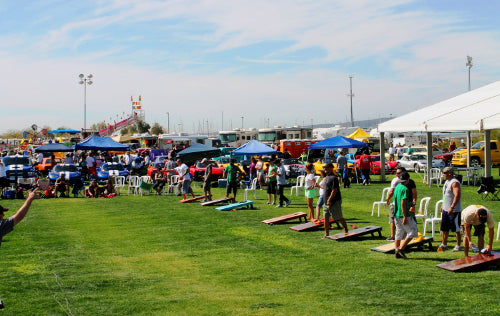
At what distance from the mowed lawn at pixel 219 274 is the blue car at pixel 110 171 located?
14.2 meters

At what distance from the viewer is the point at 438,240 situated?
1233 cm

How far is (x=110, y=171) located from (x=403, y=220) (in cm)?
2264

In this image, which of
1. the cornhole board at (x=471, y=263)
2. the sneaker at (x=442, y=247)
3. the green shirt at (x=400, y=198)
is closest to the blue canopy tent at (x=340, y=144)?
the sneaker at (x=442, y=247)

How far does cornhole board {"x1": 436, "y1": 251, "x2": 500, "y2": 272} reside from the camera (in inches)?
367

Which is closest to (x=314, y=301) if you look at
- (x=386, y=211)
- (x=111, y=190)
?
(x=386, y=211)

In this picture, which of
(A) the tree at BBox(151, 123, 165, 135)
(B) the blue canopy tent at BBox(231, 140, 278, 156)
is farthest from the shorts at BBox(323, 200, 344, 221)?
(A) the tree at BBox(151, 123, 165, 135)

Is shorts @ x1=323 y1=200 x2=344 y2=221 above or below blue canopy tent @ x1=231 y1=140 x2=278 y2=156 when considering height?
below

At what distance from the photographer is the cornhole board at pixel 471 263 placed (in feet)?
30.6

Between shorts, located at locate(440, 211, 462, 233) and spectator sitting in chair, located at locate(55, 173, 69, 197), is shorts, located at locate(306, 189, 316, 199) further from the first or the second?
spectator sitting in chair, located at locate(55, 173, 69, 197)

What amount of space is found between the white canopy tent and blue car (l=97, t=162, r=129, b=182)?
1386 centimetres

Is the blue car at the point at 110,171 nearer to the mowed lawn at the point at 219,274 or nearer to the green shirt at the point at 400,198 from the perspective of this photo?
the mowed lawn at the point at 219,274

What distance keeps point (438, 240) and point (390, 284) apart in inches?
159

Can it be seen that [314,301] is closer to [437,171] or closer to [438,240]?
[438,240]

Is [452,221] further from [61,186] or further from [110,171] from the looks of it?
[110,171]
